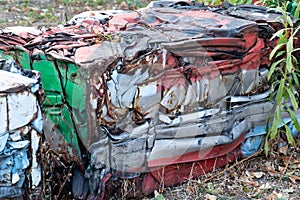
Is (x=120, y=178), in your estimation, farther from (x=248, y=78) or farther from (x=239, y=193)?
(x=248, y=78)

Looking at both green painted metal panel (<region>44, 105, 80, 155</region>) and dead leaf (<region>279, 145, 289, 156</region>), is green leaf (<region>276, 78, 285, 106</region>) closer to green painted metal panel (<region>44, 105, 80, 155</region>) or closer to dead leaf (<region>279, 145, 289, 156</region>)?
dead leaf (<region>279, 145, 289, 156</region>)

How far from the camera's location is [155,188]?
3.07 metres

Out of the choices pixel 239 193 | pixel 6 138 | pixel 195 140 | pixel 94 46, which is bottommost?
pixel 239 193

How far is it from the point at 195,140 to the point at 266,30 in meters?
0.84

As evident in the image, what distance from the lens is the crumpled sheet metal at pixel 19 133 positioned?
230 centimetres

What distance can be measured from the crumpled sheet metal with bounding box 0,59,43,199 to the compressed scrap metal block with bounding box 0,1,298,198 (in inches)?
12.1

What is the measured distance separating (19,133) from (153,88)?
832 mm

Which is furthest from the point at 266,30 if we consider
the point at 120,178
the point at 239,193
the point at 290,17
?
the point at 120,178

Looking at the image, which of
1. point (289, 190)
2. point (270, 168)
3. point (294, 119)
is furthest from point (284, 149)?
point (289, 190)

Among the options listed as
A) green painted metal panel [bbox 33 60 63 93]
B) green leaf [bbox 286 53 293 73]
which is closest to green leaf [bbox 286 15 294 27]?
green leaf [bbox 286 53 293 73]

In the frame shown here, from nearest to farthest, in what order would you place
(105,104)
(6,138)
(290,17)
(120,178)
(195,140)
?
1. (6,138)
2. (105,104)
3. (120,178)
4. (195,140)
5. (290,17)

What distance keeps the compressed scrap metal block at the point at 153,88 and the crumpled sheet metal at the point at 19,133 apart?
1.01 ft

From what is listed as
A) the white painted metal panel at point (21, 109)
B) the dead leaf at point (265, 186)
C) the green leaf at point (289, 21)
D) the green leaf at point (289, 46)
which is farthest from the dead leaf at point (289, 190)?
the white painted metal panel at point (21, 109)

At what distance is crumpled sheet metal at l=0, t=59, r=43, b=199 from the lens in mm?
2305
